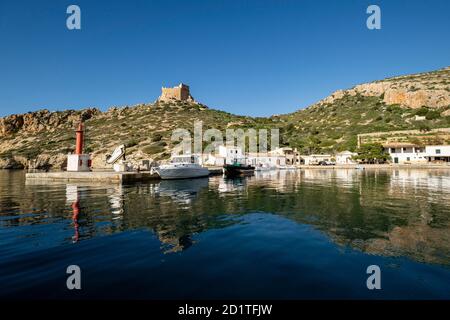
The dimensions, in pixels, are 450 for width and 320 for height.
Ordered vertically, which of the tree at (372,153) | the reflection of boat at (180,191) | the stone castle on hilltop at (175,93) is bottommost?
the reflection of boat at (180,191)

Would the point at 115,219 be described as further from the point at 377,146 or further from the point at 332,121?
the point at 332,121

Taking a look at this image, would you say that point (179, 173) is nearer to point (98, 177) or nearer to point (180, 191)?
point (98, 177)

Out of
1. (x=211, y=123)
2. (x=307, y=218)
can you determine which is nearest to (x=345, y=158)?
(x=211, y=123)

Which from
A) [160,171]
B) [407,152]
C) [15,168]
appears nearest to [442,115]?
[407,152]

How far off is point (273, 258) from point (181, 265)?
235cm

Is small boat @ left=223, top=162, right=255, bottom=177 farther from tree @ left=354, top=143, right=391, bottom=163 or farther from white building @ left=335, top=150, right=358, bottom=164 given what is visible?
tree @ left=354, top=143, right=391, bottom=163

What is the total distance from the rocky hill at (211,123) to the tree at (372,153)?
5.50 meters

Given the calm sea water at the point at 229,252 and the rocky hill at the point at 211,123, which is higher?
the rocky hill at the point at 211,123

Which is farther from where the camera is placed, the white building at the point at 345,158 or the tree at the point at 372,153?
the white building at the point at 345,158

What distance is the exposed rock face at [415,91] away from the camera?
87.8 m

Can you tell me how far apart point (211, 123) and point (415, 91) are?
236 ft

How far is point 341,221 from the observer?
10.8 meters

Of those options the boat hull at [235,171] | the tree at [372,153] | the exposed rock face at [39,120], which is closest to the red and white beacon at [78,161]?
the boat hull at [235,171]

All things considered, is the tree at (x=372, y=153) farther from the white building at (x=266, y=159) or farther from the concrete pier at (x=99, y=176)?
the concrete pier at (x=99, y=176)
